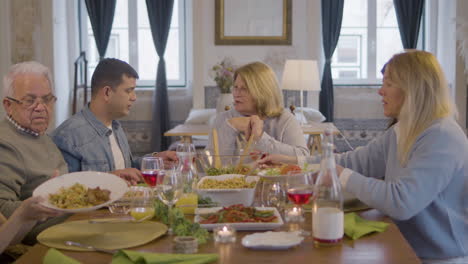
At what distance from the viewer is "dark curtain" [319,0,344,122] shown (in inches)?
303

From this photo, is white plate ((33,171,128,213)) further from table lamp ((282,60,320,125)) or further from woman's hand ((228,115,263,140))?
table lamp ((282,60,320,125))

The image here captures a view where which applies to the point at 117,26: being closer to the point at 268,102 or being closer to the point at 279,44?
the point at 279,44

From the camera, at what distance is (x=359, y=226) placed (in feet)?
5.73

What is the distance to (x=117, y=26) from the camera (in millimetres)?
8156

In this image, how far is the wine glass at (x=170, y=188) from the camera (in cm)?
182

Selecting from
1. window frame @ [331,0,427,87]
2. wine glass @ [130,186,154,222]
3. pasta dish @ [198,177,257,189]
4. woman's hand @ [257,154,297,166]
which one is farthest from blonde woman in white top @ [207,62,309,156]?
window frame @ [331,0,427,87]

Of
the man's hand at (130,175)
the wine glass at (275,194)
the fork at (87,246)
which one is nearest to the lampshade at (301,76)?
the man's hand at (130,175)

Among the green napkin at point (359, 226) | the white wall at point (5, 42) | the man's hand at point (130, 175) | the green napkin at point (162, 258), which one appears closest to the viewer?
the green napkin at point (162, 258)

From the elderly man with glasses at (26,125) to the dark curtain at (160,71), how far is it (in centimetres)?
556

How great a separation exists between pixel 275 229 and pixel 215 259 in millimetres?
332

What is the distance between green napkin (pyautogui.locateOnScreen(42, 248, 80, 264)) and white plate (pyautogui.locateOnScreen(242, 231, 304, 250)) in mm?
445

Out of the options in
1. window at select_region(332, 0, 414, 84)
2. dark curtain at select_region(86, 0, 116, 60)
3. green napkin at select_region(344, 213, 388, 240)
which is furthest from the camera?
window at select_region(332, 0, 414, 84)

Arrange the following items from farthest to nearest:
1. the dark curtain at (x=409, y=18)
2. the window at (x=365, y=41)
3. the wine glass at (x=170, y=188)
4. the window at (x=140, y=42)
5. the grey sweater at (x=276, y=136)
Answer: the window at (x=140, y=42)
the window at (x=365, y=41)
the dark curtain at (x=409, y=18)
the grey sweater at (x=276, y=136)
the wine glass at (x=170, y=188)

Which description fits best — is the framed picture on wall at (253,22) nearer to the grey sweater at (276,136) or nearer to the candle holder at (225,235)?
the grey sweater at (276,136)
